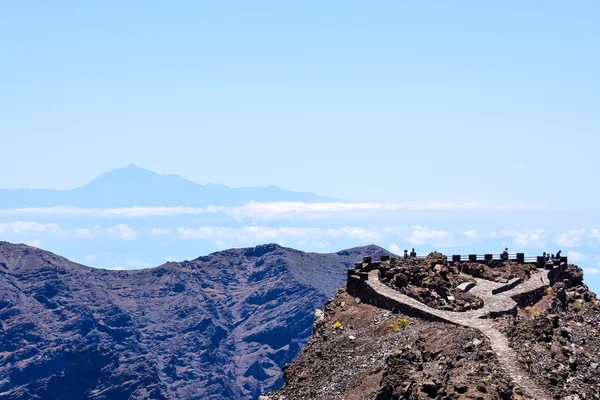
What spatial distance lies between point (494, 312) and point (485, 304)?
15.0 feet

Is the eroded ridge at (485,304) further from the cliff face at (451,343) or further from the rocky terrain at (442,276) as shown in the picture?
the rocky terrain at (442,276)

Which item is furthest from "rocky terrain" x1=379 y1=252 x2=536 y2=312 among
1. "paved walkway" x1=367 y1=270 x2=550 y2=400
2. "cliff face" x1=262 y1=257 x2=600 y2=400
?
"paved walkway" x1=367 y1=270 x2=550 y2=400

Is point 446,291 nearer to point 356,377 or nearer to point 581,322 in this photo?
point 581,322

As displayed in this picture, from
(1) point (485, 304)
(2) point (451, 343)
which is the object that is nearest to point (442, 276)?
(1) point (485, 304)

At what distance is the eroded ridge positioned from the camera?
174 ft

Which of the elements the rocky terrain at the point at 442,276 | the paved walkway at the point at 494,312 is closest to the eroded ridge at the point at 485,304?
the paved walkway at the point at 494,312

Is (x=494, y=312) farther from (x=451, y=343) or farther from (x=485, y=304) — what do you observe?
(x=451, y=343)

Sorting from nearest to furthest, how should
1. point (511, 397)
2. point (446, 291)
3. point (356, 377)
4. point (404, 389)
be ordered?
point (511, 397) → point (404, 389) → point (356, 377) → point (446, 291)

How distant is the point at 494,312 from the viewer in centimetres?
7362

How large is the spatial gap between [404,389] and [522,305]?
3713 cm

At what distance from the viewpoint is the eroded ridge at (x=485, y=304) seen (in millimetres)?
52938

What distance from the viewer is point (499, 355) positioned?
55688mm

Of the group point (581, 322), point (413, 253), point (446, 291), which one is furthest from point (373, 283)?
point (413, 253)

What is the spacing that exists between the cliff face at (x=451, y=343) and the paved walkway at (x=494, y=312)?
0.25 ft
